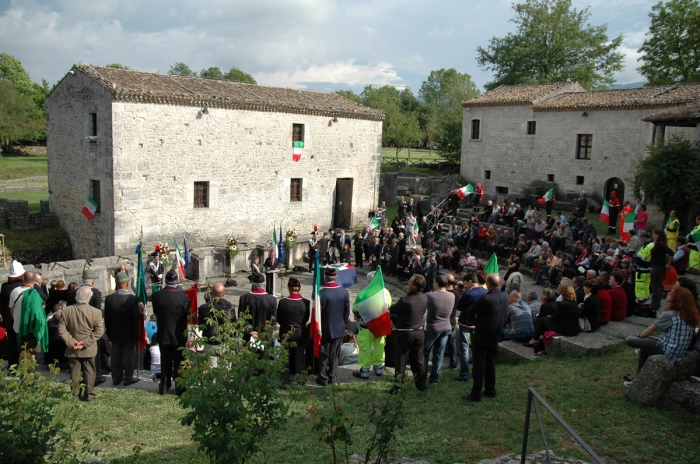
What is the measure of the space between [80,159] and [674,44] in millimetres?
33531

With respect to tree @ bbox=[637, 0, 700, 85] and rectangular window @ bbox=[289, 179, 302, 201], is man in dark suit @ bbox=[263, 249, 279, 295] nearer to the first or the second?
rectangular window @ bbox=[289, 179, 302, 201]

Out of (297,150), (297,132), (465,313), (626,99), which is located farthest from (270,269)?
(626,99)

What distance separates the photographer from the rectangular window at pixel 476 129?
3173cm

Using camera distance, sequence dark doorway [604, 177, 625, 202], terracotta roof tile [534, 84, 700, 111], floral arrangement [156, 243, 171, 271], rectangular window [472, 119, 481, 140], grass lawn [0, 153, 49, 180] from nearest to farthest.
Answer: floral arrangement [156, 243, 171, 271]
terracotta roof tile [534, 84, 700, 111]
dark doorway [604, 177, 625, 202]
rectangular window [472, 119, 481, 140]
grass lawn [0, 153, 49, 180]

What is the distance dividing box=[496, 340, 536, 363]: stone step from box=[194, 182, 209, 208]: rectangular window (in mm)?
15180

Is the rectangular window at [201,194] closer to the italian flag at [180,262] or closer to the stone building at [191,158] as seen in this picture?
the stone building at [191,158]

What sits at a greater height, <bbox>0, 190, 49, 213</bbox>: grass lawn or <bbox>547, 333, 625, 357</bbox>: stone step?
<bbox>0, 190, 49, 213</bbox>: grass lawn

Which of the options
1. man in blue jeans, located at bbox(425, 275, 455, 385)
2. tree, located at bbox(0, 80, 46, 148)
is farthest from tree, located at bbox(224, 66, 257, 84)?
man in blue jeans, located at bbox(425, 275, 455, 385)

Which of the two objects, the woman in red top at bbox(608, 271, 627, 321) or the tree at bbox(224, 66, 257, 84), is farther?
the tree at bbox(224, 66, 257, 84)

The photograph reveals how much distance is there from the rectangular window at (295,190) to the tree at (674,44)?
24679 mm

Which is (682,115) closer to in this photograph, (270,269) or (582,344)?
(582,344)

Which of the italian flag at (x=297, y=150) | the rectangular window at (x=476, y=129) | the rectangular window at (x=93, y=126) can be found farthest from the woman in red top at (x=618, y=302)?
the rectangular window at (x=476, y=129)

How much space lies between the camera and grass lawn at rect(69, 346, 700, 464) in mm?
5367

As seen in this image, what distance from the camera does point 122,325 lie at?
7445mm
